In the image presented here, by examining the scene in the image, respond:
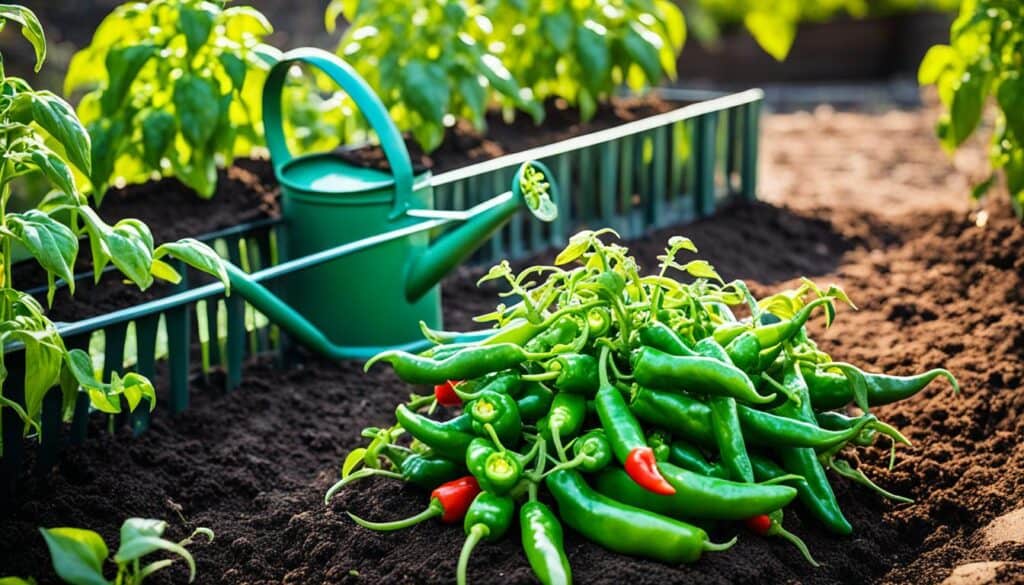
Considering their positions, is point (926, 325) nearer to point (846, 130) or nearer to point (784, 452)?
point (784, 452)

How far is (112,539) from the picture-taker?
2.63m

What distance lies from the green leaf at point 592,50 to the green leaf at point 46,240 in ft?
8.81

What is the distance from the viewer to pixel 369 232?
3.67m

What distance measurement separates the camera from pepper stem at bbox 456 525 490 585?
222cm

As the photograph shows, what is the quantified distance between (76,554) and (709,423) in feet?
3.94

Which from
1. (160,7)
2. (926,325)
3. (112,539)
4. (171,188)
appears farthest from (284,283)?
(926,325)

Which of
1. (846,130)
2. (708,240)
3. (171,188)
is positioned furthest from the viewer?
(846,130)

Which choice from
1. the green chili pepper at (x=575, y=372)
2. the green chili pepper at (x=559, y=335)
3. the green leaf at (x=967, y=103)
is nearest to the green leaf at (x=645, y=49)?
the green leaf at (x=967, y=103)

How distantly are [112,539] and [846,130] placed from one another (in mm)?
5776

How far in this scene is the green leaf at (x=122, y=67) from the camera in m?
3.78

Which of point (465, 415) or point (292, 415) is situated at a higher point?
point (465, 415)

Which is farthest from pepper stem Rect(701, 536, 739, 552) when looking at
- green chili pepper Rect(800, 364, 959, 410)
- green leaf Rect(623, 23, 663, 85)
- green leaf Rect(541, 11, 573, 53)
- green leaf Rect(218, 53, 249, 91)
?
green leaf Rect(623, 23, 663, 85)

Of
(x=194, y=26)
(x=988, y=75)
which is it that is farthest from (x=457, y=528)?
(x=988, y=75)

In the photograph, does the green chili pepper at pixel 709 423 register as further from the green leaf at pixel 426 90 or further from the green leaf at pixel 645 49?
the green leaf at pixel 645 49
